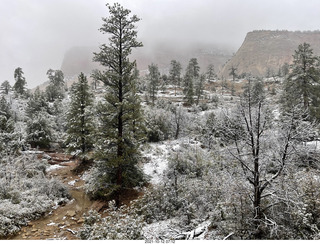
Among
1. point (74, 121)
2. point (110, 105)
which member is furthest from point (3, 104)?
point (110, 105)

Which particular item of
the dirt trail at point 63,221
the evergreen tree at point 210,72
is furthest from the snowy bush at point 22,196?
the evergreen tree at point 210,72

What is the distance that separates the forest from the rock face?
138065mm

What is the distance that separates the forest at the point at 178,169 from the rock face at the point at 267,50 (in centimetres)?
13807

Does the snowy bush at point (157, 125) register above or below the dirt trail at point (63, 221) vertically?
above

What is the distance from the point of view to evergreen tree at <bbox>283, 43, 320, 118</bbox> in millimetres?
17734

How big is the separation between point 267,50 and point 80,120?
180731 millimetres

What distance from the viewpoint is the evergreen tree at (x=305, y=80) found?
17.7m

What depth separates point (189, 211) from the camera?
7203mm

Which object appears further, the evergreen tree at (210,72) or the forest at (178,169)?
the evergreen tree at (210,72)

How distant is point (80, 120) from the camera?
1716 centimetres

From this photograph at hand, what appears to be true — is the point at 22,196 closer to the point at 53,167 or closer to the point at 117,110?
the point at 117,110

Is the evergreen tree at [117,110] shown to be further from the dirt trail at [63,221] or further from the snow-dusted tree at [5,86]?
the snow-dusted tree at [5,86]

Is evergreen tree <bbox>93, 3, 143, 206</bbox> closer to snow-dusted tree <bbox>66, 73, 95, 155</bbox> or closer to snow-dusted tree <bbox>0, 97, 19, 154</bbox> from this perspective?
snow-dusted tree <bbox>66, 73, 95, 155</bbox>

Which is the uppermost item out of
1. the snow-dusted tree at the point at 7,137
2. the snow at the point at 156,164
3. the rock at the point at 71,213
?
the snow-dusted tree at the point at 7,137
